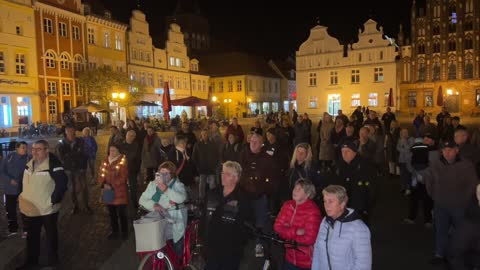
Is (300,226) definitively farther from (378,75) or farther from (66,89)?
(378,75)

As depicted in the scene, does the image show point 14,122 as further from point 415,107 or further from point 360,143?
point 415,107

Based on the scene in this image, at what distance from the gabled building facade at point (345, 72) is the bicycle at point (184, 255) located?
152 feet

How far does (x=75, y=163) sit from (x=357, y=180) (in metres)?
6.03

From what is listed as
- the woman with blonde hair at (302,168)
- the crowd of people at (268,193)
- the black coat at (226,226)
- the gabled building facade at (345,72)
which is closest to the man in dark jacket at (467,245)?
the crowd of people at (268,193)

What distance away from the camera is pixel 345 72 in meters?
50.5

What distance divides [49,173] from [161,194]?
1.83 m

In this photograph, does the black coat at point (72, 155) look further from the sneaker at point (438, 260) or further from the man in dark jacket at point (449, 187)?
the sneaker at point (438, 260)

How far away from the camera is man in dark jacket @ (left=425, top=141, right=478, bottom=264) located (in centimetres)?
533

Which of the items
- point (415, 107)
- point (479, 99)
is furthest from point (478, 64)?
point (415, 107)

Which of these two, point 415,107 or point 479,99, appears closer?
point 479,99

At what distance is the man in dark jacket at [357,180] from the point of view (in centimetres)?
496

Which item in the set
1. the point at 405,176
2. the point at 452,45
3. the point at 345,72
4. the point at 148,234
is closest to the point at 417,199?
the point at 405,176

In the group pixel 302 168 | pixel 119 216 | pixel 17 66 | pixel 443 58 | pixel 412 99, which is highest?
pixel 443 58

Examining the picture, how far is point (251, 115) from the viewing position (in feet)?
189
